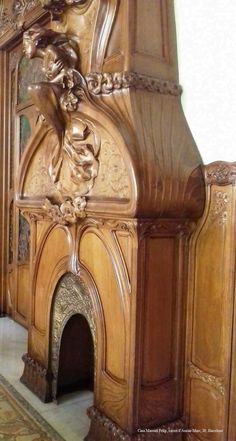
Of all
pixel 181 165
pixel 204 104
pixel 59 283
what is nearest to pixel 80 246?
pixel 59 283

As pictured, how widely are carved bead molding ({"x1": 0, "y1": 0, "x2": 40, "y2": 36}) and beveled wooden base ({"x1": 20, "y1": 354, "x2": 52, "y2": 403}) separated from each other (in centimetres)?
273

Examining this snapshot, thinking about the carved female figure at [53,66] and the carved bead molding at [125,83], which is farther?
the carved female figure at [53,66]

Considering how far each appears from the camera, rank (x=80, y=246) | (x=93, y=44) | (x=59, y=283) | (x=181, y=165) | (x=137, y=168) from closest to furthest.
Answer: (x=137, y=168) → (x=181, y=165) → (x=93, y=44) → (x=80, y=246) → (x=59, y=283)

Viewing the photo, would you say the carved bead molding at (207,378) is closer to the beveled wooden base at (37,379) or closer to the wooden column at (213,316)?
the wooden column at (213,316)

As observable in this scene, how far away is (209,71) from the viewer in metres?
1.95

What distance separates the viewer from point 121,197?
1.86m

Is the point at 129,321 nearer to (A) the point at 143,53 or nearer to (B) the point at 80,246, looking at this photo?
(B) the point at 80,246

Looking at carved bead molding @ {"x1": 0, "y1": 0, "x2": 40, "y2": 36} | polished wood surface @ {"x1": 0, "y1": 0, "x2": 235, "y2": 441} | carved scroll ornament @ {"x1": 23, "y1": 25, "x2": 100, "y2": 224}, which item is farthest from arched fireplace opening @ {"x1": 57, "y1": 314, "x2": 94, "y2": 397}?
carved bead molding @ {"x1": 0, "y1": 0, "x2": 40, "y2": 36}

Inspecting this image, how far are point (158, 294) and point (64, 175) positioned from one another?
34.3 inches

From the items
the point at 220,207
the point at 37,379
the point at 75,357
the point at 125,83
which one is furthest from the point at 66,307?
the point at 125,83

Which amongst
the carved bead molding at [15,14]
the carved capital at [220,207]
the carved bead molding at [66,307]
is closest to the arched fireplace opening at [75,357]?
the carved bead molding at [66,307]

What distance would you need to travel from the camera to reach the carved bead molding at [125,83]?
6.29ft

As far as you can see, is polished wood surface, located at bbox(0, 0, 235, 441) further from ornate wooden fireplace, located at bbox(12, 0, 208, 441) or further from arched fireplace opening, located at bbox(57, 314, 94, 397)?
arched fireplace opening, located at bbox(57, 314, 94, 397)

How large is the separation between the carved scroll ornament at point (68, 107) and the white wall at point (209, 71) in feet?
1.67
